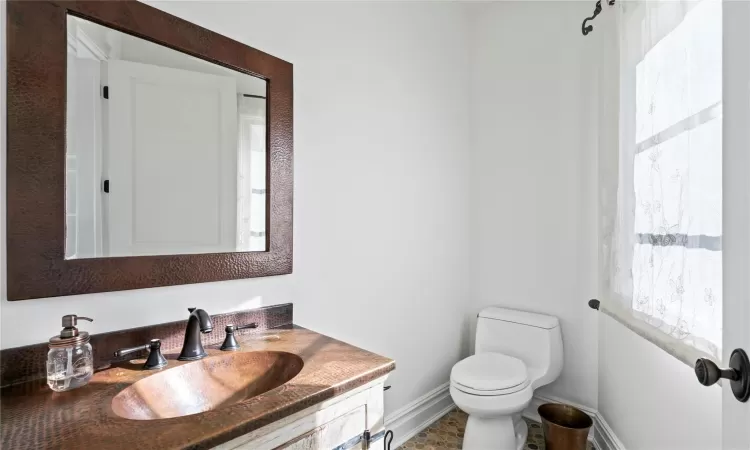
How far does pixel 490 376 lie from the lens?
1725 mm

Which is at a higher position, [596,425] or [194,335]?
[194,335]

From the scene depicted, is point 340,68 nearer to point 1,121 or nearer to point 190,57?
point 190,57

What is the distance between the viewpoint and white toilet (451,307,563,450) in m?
1.65

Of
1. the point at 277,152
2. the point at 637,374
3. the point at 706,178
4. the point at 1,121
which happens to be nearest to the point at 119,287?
the point at 1,121

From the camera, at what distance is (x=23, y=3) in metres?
0.88

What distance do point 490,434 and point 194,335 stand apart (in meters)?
1.44

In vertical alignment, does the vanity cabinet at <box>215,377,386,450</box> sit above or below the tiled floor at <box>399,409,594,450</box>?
above

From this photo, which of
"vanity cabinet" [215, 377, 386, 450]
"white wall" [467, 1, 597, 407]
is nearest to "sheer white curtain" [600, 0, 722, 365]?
"white wall" [467, 1, 597, 407]

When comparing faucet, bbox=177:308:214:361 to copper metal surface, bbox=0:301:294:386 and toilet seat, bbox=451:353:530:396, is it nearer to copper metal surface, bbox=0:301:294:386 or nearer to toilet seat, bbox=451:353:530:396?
copper metal surface, bbox=0:301:294:386

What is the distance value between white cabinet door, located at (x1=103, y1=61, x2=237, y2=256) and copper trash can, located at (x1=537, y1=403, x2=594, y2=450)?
168cm

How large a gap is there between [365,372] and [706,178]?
987 mm

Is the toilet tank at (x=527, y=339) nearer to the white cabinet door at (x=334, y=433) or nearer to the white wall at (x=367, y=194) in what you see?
the white wall at (x=367, y=194)

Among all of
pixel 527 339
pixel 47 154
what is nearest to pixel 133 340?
pixel 47 154

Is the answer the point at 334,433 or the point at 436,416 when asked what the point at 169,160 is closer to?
the point at 334,433
